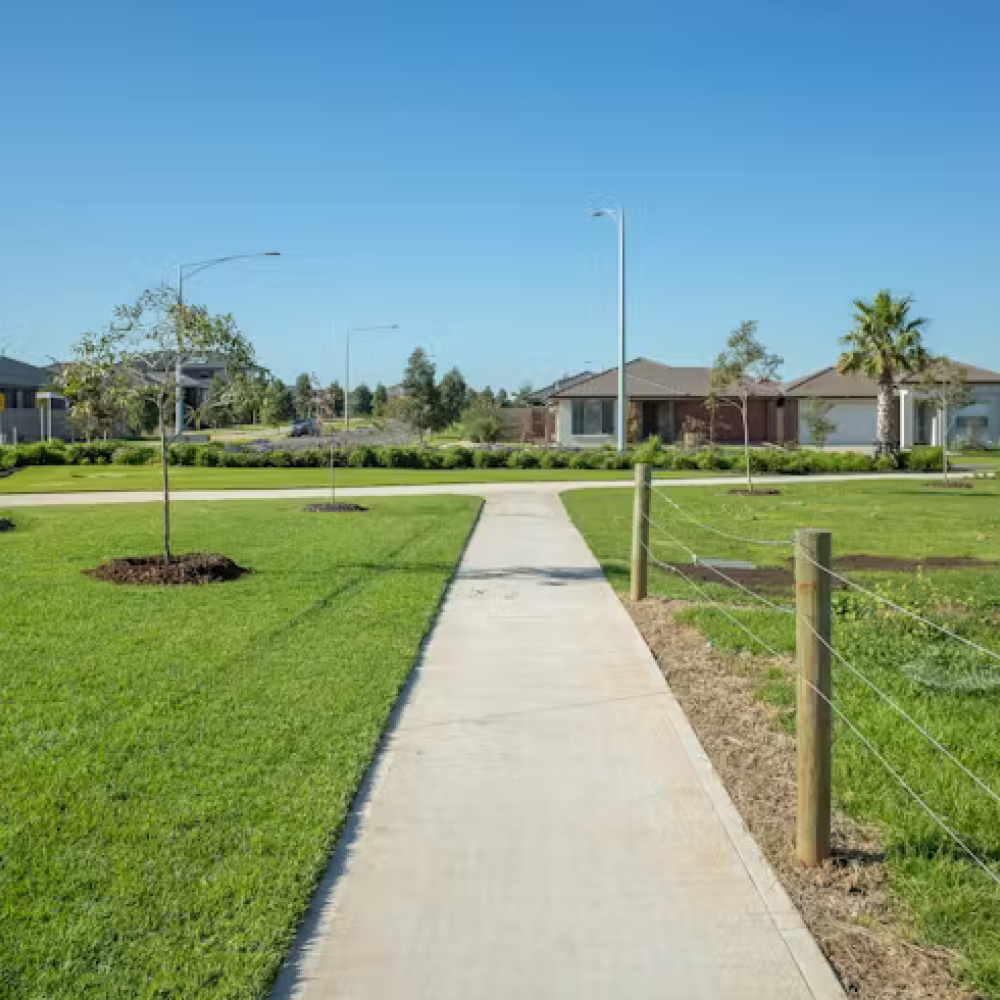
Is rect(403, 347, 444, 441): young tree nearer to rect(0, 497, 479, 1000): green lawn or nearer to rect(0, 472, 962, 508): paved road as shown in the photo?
rect(0, 472, 962, 508): paved road

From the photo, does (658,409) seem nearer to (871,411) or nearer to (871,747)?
(871,411)

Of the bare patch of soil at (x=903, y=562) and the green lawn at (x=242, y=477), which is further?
the green lawn at (x=242, y=477)

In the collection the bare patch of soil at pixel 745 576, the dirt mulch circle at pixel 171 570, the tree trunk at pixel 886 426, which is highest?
the tree trunk at pixel 886 426

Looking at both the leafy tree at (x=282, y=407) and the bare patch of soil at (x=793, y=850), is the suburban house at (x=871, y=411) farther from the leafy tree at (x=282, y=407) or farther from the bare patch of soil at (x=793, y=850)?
the bare patch of soil at (x=793, y=850)

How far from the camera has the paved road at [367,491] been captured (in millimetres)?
26609

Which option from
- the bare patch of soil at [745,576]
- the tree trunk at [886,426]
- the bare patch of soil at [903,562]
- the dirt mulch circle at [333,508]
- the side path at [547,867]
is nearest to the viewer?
the side path at [547,867]

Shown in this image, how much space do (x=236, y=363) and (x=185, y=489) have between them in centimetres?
1930

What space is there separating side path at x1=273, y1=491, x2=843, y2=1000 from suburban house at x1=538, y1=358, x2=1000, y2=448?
4954 centimetres

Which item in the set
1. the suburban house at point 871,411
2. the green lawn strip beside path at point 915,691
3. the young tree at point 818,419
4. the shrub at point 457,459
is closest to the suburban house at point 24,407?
the shrub at point 457,459

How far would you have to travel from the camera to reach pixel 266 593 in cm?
1162

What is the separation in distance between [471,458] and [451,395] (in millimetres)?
29575

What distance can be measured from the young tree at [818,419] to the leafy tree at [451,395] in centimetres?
2260

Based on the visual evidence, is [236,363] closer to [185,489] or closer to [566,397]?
[185,489]

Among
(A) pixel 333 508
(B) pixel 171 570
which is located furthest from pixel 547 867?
(A) pixel 333 508
